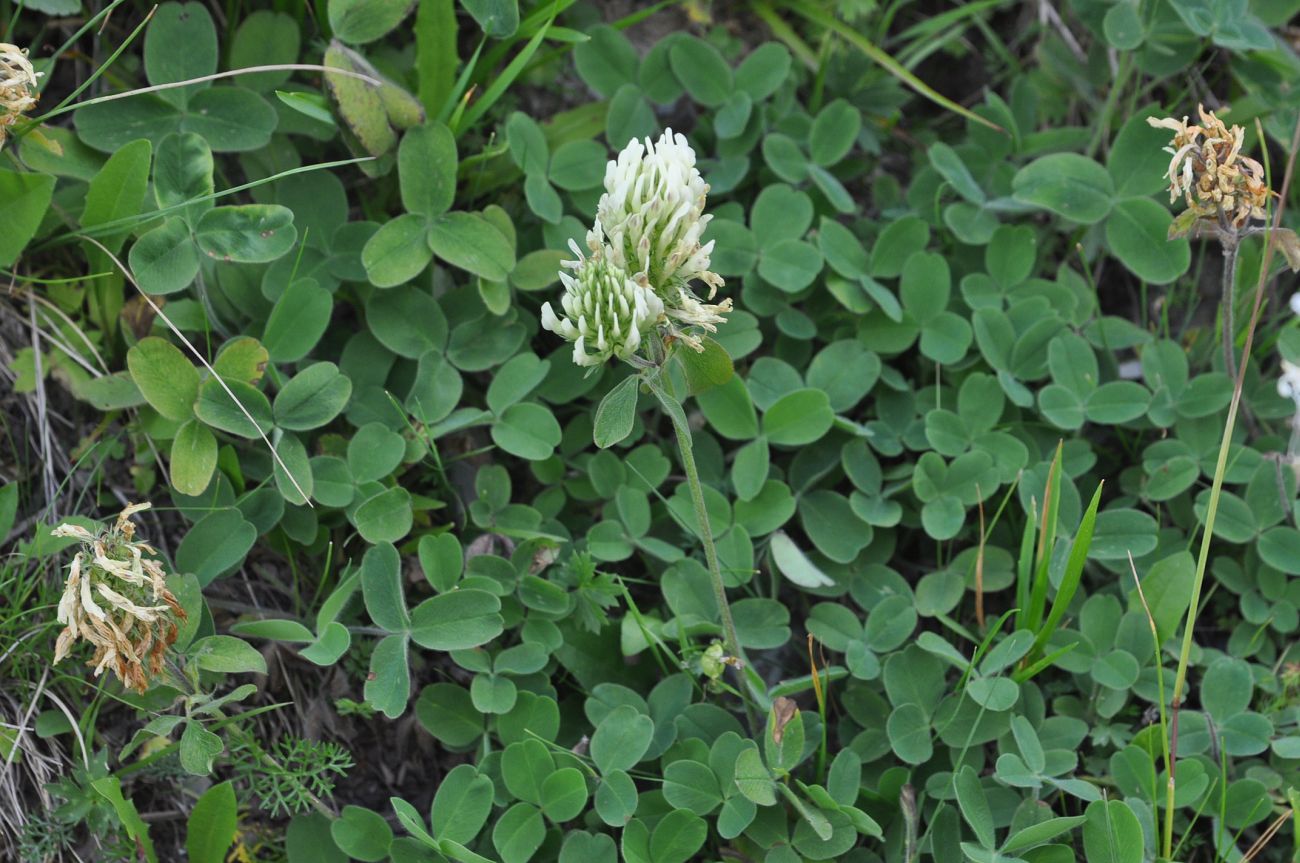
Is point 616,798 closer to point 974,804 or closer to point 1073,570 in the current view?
point 974,804

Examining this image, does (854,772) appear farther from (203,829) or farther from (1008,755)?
(203,829)

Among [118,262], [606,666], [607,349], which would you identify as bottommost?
[606,666]

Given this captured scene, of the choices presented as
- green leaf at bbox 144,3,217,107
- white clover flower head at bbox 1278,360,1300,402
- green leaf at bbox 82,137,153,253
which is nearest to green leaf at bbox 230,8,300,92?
green leaf at bbox 144,3,217,107

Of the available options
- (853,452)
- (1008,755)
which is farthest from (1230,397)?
(1008,755)

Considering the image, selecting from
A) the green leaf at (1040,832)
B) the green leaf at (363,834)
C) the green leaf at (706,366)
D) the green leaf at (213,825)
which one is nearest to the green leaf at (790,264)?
the green leaf at (706,366)

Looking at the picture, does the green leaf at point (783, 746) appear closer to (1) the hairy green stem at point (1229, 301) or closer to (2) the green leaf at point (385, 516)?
(2) the green leaf at point (385, 516)

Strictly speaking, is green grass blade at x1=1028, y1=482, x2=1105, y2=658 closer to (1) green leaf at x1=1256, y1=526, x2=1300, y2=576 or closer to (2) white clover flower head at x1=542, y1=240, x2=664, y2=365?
(1) green leaf at x1=1256, y1=526, x2=1300, y2=576
